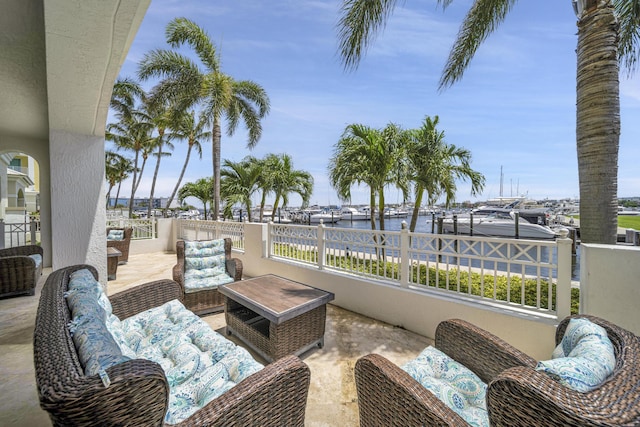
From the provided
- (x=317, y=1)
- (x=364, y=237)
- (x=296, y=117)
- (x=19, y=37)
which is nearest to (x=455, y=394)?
(x=364, y=237)

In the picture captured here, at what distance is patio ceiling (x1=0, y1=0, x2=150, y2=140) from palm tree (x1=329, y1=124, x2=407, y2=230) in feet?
14.9

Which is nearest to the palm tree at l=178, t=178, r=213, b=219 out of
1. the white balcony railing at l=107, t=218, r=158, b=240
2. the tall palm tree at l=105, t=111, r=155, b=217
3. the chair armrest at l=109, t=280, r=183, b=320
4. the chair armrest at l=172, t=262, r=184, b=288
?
the tall palm tree at l=105, t=111, r=155, b=217

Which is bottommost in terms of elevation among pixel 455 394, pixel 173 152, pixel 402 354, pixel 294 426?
pixel 402 354

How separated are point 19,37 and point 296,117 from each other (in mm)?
8348

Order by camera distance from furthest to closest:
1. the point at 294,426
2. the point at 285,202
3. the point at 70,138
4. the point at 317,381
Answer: the point at 285,202, the point at 70,138, the point at 317,381, the point at 294,426

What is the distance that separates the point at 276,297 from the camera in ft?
9.66

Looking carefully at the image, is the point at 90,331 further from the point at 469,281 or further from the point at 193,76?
the point at 193,76

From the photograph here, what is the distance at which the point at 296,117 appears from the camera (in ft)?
33.3

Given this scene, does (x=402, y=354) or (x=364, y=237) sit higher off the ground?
(x=364, y=237)

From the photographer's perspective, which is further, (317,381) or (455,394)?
(317,381)

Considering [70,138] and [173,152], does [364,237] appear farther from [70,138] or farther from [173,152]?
[173,152]

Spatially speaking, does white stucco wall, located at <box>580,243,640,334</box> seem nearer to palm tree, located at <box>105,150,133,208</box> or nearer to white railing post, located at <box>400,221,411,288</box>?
white railing post, located at <box>400,221,411,288</box>

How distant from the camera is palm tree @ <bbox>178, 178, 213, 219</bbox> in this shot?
1614 cm

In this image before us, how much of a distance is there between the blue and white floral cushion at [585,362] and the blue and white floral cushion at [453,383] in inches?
19.9
